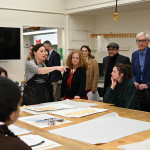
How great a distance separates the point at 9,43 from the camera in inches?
228

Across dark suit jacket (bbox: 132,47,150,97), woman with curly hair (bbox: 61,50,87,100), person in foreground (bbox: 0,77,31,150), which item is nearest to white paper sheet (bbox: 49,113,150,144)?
person in foreground (bbox: 0,77,31,150)

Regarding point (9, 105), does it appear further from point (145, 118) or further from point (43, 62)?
point (43, 62)

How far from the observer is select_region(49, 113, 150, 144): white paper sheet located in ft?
5.87

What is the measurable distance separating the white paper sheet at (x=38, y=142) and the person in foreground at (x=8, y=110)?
491mm

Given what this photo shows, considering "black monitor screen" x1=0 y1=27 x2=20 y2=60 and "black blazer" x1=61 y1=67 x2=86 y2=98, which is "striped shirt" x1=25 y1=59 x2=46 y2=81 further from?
"black monitor screen" x1=0 y1=27 x2=20 y2=60

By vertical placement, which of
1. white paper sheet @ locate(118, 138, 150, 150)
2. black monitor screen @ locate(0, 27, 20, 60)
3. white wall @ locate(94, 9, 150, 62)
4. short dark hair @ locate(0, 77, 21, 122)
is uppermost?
white wall @ locate(94, 9, 150, 62)

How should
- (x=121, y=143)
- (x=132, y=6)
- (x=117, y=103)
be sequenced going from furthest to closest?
(x=132, y=6) → (x=117, y=103) → (x=121, y=143)

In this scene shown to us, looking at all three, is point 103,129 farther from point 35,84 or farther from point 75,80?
point 75,80

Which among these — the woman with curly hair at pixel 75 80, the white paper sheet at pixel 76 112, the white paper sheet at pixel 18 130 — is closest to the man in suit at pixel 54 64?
the woman with curly hair at pixel 75 80

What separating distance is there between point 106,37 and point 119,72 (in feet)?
11.5

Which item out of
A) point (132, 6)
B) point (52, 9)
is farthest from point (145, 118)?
point (52, 9)

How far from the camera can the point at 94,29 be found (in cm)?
718

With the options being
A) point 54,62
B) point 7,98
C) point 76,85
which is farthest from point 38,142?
point 54,62

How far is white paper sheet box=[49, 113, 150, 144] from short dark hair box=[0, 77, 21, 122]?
2.49 ft
